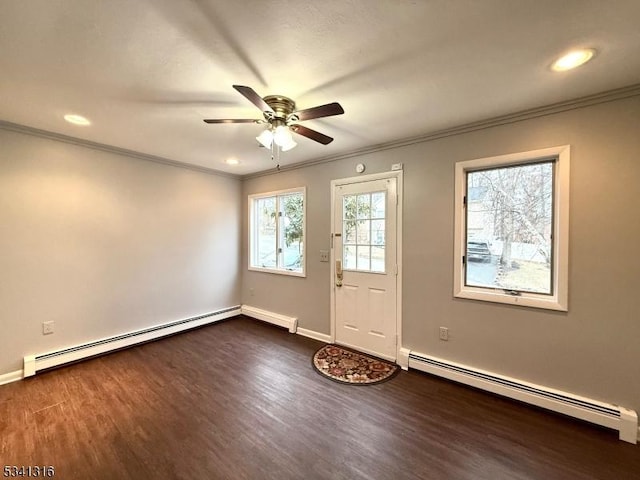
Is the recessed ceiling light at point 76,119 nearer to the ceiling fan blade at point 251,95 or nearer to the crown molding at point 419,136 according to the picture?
the crown molding at point 419,136

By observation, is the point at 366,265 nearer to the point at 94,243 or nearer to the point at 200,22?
the point at 200,22

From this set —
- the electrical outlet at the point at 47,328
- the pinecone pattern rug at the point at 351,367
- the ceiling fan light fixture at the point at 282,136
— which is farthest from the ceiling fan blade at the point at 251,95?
the electrical outlet at the point at 47,328

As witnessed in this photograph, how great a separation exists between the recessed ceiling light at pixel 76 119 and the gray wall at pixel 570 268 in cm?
290

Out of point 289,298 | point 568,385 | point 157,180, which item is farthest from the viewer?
point 289,298

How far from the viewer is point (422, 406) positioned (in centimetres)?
222

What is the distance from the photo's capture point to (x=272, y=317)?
412 cm

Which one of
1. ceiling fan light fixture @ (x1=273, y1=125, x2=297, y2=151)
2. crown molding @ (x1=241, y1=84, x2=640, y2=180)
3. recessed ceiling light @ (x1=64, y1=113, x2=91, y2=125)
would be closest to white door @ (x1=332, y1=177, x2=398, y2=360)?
crown molding @ (x1=241, y1=84, x2=640, y2=180)

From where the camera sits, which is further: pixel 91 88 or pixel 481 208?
pixel 481 208

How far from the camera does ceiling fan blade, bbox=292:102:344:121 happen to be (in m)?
1.59

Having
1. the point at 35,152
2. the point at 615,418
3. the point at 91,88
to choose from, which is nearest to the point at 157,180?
the point at 35,152

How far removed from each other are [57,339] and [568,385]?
16.0ft

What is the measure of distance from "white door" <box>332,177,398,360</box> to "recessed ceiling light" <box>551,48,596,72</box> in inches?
60.8

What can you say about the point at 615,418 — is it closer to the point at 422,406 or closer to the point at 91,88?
the point at 422,406

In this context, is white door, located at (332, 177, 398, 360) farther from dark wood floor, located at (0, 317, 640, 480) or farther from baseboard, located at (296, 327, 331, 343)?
dark wood floor, located at (0, 317, 640, 480)
